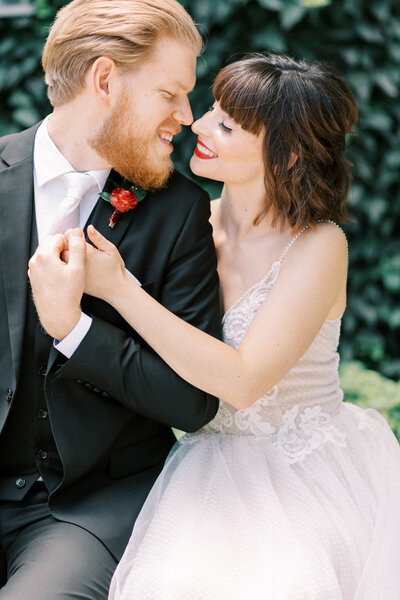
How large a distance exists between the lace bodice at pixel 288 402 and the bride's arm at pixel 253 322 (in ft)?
0.42

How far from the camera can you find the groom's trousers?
2158 millimetres

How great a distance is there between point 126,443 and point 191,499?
323 millimetres

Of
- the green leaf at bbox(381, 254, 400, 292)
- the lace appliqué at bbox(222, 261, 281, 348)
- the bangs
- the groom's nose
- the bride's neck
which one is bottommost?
the green leaf at bbox(381, 254, 400, 292)

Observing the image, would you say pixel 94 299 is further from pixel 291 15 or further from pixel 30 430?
pixel 291 15

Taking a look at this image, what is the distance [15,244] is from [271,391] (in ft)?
3.36

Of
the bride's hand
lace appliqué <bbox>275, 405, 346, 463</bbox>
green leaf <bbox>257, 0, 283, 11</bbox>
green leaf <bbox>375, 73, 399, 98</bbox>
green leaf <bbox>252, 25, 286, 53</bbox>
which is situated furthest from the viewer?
green leaf <bbox>375, 73, 399, 98</bbox>

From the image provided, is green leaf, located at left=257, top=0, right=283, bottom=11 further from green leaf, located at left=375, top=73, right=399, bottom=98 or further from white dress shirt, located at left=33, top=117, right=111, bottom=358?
white dress shirt, located at left=33, top=117, right=111, bottom=358

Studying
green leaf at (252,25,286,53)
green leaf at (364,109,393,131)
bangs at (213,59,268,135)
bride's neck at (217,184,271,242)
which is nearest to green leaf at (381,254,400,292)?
green leaf at (364,109,393,131)

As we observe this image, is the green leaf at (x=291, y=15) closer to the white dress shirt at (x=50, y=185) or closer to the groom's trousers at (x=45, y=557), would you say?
the white dress shirt at (x=50, y=185)

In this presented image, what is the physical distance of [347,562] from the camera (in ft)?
7.47

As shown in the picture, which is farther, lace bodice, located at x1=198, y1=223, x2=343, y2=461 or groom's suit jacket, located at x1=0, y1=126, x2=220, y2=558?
lace bodice, located at x1=198, y1=223, x2=343, y2=461

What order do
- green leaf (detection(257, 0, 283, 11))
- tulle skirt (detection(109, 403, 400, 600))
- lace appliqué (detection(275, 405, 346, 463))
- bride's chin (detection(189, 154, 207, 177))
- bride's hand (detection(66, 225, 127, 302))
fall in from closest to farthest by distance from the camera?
1. tulle skirt (detection(109, 403, 400, 600))
2. bride's hand (detection(66, 225, 127, 302))
3. lace appliqué (detection(275, 405, 346, 463))
4. bride's chin (detection(189, 154, 207, 177))
5. green leaf (detection(257, 0, 283, 11))

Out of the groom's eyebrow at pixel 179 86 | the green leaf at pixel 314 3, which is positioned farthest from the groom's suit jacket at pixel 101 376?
the green leaf at pixel 314 3

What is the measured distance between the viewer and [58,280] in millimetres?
2205
